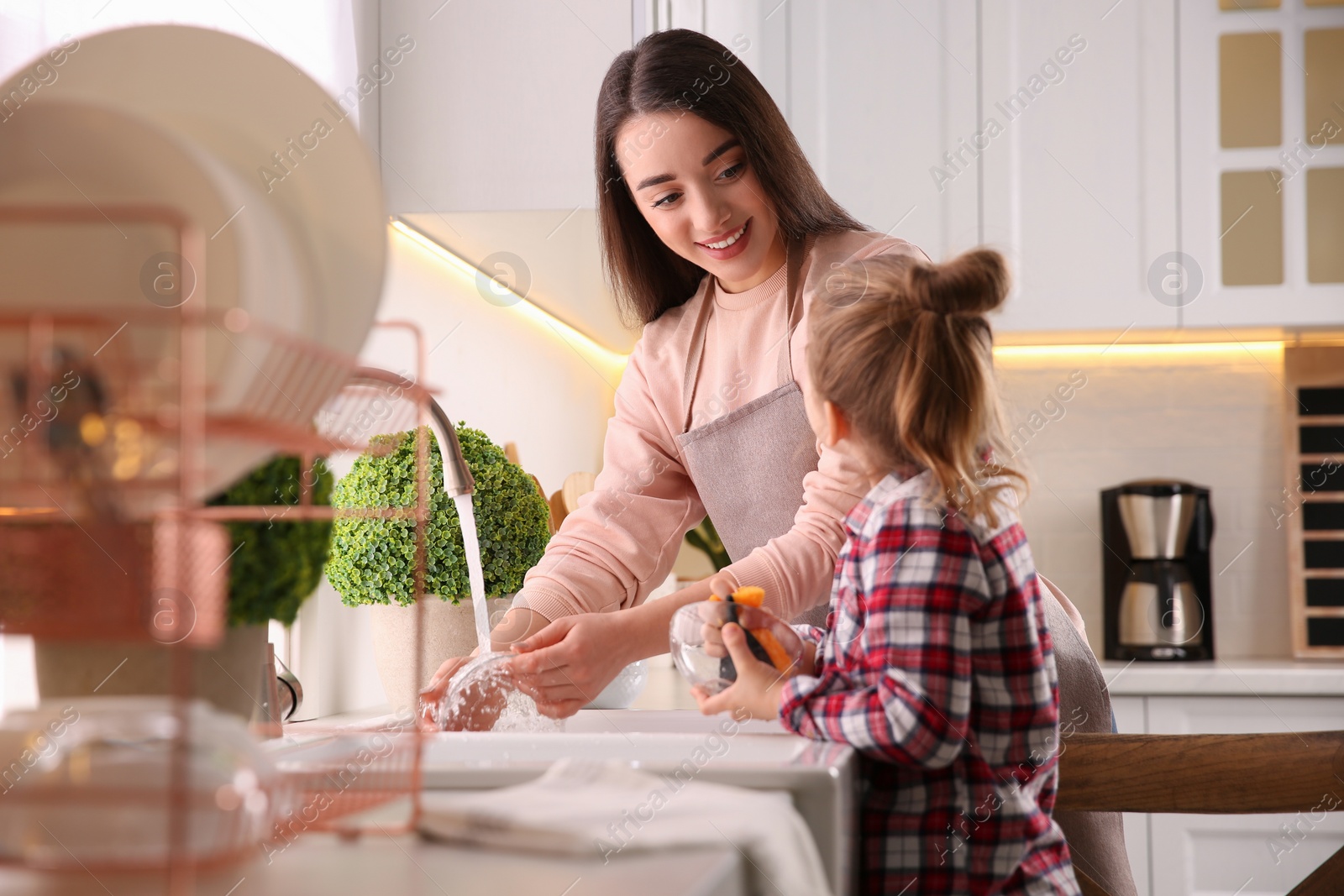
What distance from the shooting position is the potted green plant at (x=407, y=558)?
1.32m

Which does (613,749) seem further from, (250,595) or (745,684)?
(250,595)

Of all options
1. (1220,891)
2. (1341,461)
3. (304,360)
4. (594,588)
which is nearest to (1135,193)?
(1341,461)

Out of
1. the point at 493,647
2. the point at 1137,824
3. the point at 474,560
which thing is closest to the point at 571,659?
the point at 493,647

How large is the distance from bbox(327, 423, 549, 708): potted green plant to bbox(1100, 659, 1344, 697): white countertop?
4.46 ft

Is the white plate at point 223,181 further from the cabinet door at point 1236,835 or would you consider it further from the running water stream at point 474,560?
the cabinet door at point 1236,835

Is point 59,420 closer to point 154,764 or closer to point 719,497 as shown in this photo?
point 154,764

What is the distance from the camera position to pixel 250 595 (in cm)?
42

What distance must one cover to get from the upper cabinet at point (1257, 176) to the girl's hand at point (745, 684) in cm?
203

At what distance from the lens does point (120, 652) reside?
1.12 feet

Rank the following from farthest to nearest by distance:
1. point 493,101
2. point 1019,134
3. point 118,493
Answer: point 1019,134 < point 493,101 < point 118,493

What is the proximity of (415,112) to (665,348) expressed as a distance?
48 centimetres

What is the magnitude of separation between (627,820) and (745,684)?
1.09 feet

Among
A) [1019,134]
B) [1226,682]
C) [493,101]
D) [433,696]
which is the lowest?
[1226,682]

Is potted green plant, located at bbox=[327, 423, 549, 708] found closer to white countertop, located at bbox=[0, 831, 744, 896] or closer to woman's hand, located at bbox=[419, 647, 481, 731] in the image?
woman's hand, located at bbox=[419, 647, 481, 731]
